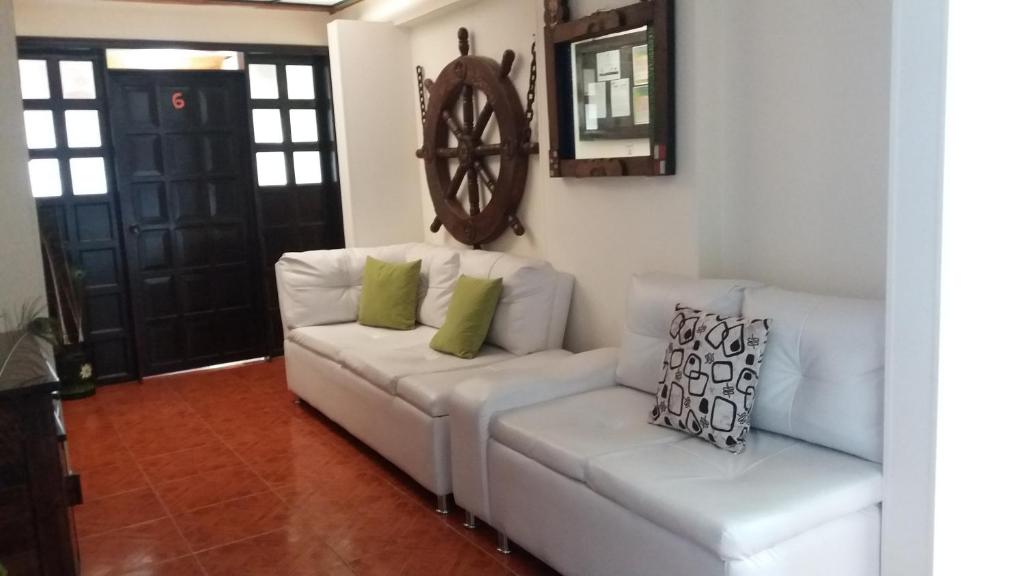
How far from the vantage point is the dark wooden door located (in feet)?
17.5

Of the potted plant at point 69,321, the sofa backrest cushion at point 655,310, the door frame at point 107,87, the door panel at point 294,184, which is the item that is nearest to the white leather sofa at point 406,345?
the sofa backrest cushion at point 655,310

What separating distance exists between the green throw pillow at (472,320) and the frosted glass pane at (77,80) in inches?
115

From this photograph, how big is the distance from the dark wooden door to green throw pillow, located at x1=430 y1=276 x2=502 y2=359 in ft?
7.98

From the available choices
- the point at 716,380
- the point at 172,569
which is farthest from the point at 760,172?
the point at 172,569

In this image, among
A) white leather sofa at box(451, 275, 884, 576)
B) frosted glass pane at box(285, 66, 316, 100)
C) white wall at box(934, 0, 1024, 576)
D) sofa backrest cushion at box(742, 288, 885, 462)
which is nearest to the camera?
white wall at box(934, 0, 1024, 576)

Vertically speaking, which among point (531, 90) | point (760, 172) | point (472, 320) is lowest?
point (472, 320)

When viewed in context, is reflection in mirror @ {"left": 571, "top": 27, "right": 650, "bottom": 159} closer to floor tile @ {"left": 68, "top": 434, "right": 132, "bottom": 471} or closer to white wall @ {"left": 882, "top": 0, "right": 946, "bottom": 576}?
white wall @ {"left": 882, "top": 0, "right": 946, "bottom": 576}

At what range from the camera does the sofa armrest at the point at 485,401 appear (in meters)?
2.96

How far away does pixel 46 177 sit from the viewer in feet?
16.6

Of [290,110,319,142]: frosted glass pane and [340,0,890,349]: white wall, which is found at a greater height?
[290,110,319,142]: frosted glass pane

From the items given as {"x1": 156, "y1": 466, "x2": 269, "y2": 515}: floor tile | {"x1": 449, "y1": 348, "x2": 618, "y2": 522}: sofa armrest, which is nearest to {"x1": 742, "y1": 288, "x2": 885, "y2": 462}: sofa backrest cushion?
{"x1": 449, "y1": 348, "x2": 618, "y2": 522}: sofa armrest

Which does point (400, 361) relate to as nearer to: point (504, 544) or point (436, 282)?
point (436, 282)

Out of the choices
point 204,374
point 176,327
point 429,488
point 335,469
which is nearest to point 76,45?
point 176,327

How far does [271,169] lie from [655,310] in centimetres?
358
